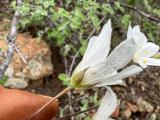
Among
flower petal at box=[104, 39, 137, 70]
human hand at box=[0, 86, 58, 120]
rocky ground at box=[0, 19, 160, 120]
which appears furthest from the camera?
rocky ground at box=[0, 19, 160, 120]

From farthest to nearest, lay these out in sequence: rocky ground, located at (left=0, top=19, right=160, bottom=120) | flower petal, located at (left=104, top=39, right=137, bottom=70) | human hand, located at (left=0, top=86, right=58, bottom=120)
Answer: rocky ground, located at (left=0, top=19, right=160, bottom=120) < human hand, located at (left=0, top=86, right=58, bottom=120) < flower petal, located at (left=104, top=39, right=137, bottom=70)

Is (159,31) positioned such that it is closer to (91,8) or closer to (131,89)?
(131,89)

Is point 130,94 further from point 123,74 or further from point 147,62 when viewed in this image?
point 123,74

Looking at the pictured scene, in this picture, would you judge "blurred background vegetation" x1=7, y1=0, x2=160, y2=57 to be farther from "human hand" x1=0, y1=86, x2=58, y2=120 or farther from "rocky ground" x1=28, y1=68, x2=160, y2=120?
"human hand" x1=0, y1=86, x2=58, y2=120

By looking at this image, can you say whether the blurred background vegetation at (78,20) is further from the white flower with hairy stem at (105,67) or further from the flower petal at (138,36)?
the white flower with hairy stem at (105,67)

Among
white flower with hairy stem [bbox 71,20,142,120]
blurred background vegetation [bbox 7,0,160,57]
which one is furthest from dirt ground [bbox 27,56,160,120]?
white flower with hairy stem [bbox 71,20,142,120]

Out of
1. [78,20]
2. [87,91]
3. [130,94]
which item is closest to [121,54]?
[78,20]
